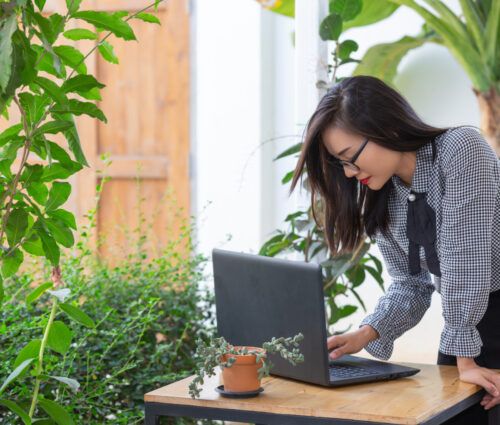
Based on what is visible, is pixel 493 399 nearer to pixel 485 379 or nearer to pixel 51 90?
pixel 485 379

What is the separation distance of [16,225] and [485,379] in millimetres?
999

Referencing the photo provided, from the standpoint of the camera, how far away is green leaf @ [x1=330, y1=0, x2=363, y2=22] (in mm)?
2861

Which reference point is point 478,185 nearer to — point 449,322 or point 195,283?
point 449,322

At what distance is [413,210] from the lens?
1.97 metres

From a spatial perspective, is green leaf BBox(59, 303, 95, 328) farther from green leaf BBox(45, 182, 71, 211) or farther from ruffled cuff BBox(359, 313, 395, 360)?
ruffled cuff BBox(359, 313, 395, 360)

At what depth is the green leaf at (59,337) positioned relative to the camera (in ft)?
5.77

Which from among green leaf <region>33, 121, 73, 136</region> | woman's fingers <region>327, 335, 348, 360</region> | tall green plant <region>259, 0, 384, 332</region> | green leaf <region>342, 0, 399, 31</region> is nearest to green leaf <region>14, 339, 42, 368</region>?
green leaf <region>33, 121, 73, 136</region>

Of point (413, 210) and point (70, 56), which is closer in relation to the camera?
point (70, 56)

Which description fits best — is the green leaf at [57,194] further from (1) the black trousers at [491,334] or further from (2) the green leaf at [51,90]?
(1) the black trousers at [491,334]

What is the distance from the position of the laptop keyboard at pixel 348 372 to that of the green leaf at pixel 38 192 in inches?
27.5

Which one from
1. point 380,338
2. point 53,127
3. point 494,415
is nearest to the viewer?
point 53,127

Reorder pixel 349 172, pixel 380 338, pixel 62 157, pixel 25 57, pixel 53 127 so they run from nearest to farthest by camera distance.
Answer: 1. pixel 25 57
2. pixel 53 127
3. pixel 62 157
4. pixel 349 172
5. pixel 380 338

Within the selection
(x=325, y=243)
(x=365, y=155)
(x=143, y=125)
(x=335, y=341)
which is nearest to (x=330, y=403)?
(x=335, y=341)

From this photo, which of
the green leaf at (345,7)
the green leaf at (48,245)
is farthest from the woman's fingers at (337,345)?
the green leaf at (345,7)
